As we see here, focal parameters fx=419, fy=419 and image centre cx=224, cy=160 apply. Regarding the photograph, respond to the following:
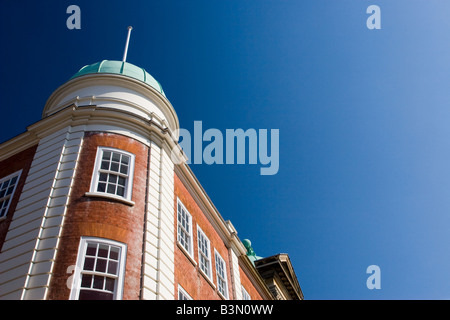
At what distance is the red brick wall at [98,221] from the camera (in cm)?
1377

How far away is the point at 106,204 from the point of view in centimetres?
1573

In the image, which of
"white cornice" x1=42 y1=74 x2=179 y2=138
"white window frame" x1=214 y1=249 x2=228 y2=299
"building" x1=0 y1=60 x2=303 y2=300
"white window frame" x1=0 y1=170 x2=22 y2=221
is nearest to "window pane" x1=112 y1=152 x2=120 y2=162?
"building" x1=0 y1=60 x2=303 y2=300

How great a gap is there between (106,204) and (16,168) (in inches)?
237

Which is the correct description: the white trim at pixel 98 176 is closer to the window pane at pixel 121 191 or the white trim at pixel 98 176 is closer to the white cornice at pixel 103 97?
the window pane at pixel 121 191

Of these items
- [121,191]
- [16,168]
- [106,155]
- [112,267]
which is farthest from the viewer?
[16,168]

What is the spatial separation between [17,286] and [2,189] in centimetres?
643

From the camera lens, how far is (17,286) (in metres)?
13.5

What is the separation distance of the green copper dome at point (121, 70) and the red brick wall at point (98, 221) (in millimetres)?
5046

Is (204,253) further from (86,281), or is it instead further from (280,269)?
(280,269)

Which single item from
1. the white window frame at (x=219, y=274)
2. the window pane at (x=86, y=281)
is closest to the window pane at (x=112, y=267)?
the window pane at (x=86, y=281)

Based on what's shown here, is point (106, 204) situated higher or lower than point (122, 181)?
lower

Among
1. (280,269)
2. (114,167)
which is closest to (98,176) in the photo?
(114,167)

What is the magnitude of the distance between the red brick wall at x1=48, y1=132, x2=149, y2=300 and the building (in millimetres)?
38
